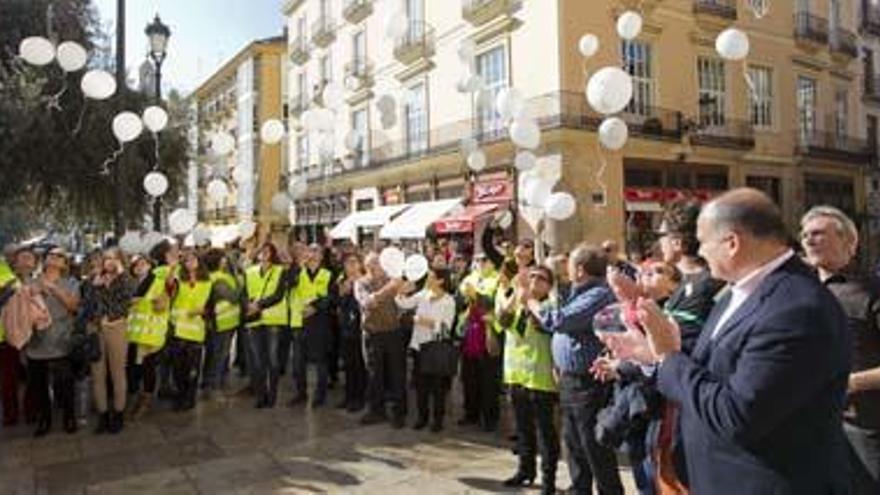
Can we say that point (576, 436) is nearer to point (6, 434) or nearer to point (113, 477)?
point (113, 477)

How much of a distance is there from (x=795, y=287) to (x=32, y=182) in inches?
638

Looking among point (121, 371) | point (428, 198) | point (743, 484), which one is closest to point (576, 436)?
point (743, 484)

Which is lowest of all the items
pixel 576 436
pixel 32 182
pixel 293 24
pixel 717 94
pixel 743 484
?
pixel 576 436

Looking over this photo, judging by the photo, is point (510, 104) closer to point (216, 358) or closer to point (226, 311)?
point (226, 311)

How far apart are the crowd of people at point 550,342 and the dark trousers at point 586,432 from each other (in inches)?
0.5

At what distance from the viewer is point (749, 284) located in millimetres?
2543

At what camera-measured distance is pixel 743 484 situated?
2.46 metres

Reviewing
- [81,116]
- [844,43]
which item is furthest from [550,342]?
[844,43]

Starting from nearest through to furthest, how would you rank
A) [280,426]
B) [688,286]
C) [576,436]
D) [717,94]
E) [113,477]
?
[688,286], [576,436], [113,477], [280,426], [717,94]

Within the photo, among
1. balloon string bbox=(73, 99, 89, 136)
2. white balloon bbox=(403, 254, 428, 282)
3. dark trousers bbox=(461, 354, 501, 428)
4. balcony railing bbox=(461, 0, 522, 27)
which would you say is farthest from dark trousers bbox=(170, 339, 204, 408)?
balcony railing bbox=(461, 0, 522, 27)

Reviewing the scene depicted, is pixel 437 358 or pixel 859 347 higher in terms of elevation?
pixel 859 347

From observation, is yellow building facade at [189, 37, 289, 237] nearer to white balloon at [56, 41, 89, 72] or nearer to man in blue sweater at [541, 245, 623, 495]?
white balloon at [56, 41, 89, 72]

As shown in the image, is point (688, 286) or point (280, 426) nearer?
point (688, 286)

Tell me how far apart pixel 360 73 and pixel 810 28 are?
1551 cm
